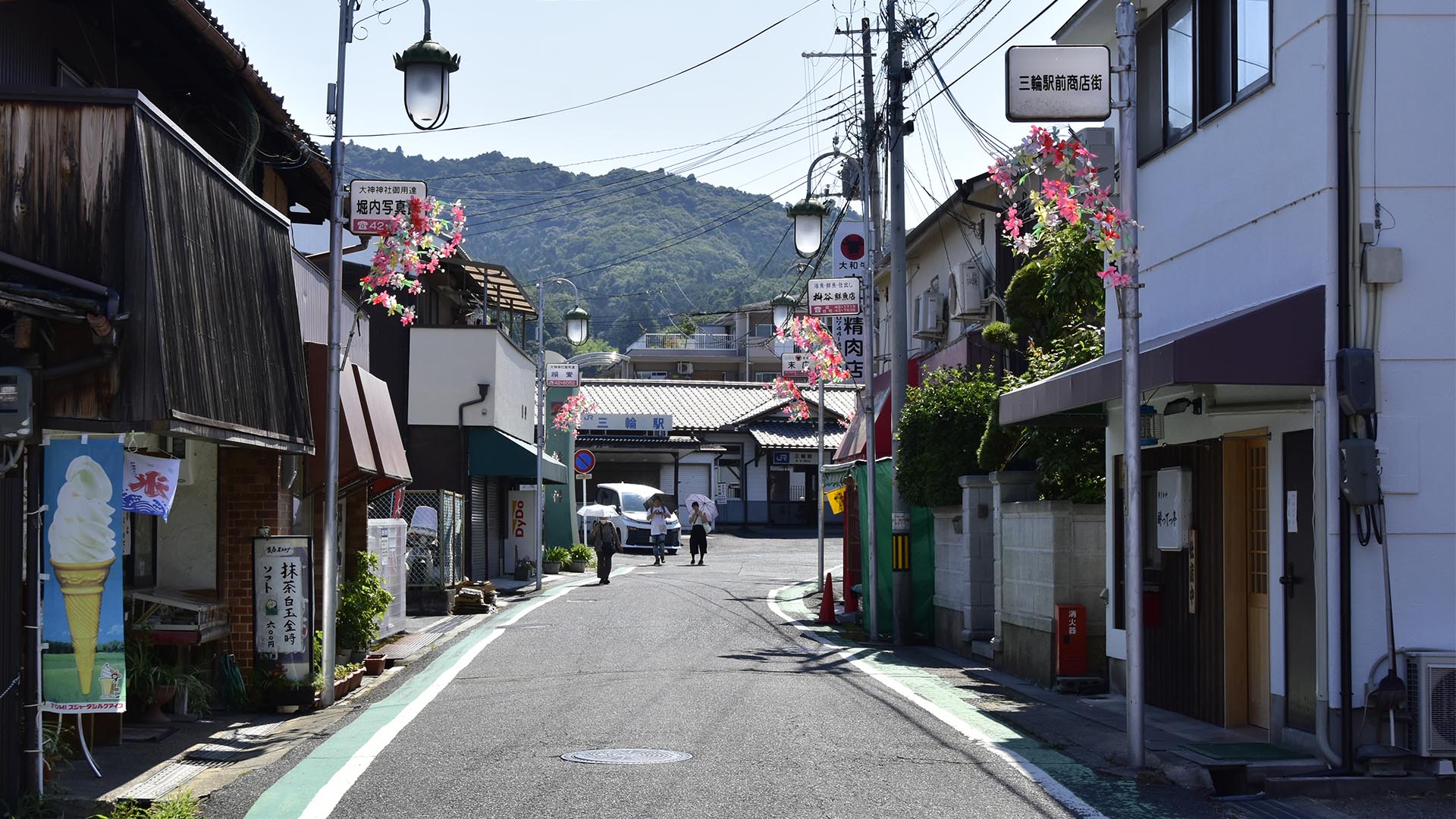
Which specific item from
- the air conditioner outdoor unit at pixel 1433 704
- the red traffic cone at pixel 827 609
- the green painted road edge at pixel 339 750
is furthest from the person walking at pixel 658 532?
the air conditioner outdoor unit at pixel 1433 704

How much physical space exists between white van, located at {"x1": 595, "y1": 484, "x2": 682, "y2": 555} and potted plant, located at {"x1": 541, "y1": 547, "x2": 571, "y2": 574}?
7.15 meters

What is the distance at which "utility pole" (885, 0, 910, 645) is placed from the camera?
65.2 ft

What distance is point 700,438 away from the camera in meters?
58.3

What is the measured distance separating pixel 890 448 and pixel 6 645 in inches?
604

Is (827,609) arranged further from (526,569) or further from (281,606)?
(526,569)

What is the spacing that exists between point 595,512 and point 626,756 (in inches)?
1415

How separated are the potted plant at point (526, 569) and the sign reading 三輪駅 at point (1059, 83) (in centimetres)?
2526

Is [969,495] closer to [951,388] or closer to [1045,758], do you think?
[951,388]

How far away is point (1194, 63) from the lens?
1167cm

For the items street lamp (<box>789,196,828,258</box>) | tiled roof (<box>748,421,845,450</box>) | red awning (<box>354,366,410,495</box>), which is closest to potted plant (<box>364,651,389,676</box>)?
red awning (<box>354,366,410,495</box>)

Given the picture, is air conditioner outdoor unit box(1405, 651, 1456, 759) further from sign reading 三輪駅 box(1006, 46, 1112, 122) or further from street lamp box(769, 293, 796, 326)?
street lamp box(769, 293, 796, 326)

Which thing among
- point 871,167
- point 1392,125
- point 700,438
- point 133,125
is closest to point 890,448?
point 871,167

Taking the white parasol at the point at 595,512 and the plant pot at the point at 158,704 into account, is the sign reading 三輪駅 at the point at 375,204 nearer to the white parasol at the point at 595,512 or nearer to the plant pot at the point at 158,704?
the plant pot at the point at 158,704

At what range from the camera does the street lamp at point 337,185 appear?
12922mm
